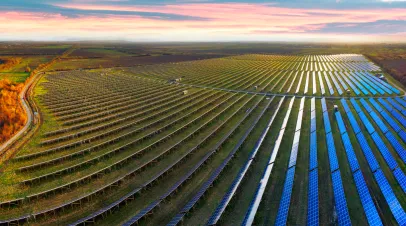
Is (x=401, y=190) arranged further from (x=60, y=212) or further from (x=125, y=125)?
(x=125, y=125)

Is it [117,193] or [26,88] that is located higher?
[26,88]

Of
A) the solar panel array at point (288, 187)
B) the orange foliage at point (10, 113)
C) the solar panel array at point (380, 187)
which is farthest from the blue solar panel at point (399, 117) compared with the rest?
the orange foliage at point (10, 113)

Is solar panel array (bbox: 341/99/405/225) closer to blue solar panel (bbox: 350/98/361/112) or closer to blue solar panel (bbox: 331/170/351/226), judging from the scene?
blue solar panel (bbox: 331/170/351/226)

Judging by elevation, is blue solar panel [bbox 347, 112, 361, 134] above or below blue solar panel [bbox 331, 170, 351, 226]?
above

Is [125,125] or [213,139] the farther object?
[125,125]

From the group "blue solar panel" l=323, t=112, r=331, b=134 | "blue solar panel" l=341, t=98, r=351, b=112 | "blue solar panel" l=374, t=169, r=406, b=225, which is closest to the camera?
"blue solar panel" l=374, t=169, r=406, b=225

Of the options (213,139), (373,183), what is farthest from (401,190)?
(213,139)

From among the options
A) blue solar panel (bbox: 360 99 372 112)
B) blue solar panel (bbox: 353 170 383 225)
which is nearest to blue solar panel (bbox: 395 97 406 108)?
blue solar panel (bbox: 360 99 372 112)

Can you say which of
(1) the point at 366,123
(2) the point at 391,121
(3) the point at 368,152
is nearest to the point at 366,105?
(2) the point at 391,121
